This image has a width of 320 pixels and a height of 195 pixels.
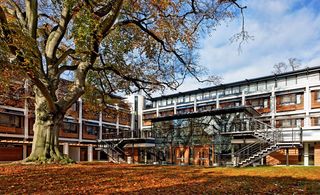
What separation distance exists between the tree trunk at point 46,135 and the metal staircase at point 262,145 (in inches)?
594

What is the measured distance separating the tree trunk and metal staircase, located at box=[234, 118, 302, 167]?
15.1 m

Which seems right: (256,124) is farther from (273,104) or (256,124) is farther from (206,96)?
(206,96)

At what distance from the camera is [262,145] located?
27625 mm

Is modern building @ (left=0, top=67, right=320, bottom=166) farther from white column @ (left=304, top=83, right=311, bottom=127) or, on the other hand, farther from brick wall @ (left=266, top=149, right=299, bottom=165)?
white column @ (left=304, top=83, right=311, bottom=127)

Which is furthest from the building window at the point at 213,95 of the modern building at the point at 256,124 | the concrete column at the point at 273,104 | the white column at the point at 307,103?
the white column at the point at 307,103

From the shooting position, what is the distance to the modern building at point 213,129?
28797mm

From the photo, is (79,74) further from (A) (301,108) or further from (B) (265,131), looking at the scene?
(A) (301,108)

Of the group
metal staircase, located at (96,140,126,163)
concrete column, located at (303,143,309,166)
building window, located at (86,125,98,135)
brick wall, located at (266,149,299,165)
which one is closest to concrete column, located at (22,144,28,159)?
metal staircase, located at (96,140,126,163)

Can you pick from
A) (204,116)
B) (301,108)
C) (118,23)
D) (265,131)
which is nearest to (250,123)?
(265,131)

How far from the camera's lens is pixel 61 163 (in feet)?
54.3

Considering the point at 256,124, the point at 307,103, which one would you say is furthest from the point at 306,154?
the point at 256,124

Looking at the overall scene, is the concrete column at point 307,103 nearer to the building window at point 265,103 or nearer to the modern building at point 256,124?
the modern building at point 256,124

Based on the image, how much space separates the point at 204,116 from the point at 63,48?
1671 cm

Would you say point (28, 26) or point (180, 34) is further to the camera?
point (180, 34)
